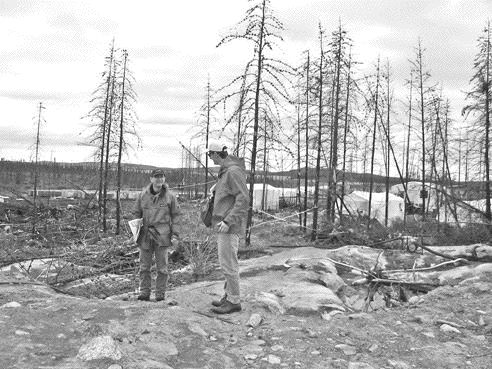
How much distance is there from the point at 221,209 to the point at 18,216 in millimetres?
26878

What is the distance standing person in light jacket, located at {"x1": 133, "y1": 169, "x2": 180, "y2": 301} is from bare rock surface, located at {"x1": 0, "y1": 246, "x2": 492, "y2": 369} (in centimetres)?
37

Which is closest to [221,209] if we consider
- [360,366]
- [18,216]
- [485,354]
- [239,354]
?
[239,354]

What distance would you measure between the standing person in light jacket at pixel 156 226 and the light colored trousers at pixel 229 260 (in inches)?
47.4

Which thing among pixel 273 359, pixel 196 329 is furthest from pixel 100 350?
pixel 273 359

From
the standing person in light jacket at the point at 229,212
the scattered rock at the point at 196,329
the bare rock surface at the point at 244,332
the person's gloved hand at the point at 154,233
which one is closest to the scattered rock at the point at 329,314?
the bare rock surface at the point at 244,332

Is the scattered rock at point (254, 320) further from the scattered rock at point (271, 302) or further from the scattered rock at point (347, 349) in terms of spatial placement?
the scattered rock at point (347, 349)

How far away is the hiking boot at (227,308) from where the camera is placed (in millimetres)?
5270

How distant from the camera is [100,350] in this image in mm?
3814

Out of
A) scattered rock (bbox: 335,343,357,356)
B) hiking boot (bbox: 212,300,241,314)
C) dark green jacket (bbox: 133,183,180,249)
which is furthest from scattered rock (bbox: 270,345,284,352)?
dark green jacket (bbox: 133,183,180,249)

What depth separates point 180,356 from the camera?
4031mm

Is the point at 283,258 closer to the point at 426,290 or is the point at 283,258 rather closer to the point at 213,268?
the point at 213,268

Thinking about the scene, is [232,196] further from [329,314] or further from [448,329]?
[448,329]

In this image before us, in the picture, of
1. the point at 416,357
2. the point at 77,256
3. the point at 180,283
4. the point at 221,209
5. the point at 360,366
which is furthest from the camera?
the point at 77,256

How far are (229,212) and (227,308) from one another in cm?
110
